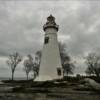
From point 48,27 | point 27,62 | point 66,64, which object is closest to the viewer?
point 48,27

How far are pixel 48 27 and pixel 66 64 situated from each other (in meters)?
21.0

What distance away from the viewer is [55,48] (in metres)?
23.2

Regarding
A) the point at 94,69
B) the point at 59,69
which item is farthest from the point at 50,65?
the point at 94,69

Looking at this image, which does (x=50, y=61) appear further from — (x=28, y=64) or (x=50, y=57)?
(x=28, y=64)

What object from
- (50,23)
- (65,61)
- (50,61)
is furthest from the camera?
(65,61)

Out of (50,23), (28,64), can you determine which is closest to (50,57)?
(50,23)

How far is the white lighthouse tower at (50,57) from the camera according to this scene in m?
22.3

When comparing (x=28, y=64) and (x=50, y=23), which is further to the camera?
(x=28, y=64)

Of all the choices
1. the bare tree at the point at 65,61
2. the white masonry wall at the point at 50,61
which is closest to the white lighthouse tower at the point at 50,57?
the white masonry wall at the point at 50,61

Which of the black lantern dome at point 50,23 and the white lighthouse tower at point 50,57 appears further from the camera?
the black lantern dome at point 50,23

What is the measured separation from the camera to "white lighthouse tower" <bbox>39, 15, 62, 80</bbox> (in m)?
22.3

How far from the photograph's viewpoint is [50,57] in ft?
74.1

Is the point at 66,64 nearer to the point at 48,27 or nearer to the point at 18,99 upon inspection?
the point at 48,27

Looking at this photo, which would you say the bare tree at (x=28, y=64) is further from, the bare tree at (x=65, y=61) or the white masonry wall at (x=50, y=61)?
the white masonry wall at (x=50, y=61)
